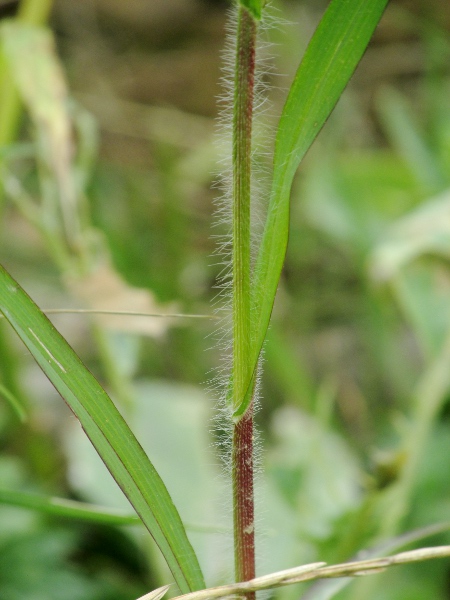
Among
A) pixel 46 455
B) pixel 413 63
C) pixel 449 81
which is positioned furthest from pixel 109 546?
pixel 413 63

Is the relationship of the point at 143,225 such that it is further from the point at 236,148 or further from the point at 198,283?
the point at 236,148

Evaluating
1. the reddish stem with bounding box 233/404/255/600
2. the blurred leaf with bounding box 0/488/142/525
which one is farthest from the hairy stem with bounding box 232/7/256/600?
the blurred leaf with bounding box 0/488/142/525

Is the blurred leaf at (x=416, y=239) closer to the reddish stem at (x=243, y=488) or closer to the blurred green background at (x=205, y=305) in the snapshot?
the blurred green background at (x=205, y=305)

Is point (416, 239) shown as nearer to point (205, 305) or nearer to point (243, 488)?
point (243, 488)

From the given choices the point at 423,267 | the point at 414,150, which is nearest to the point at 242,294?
the point at 423,267

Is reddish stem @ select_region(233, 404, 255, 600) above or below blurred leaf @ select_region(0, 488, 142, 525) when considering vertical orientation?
below

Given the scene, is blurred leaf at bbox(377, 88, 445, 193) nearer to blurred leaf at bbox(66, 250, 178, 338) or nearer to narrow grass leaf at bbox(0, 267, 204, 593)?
blurred leaf at bbox(66, 250, 178, 338)

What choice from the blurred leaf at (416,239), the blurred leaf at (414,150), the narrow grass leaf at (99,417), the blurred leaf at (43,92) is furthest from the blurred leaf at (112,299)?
the blurred leaf at (414,150)
